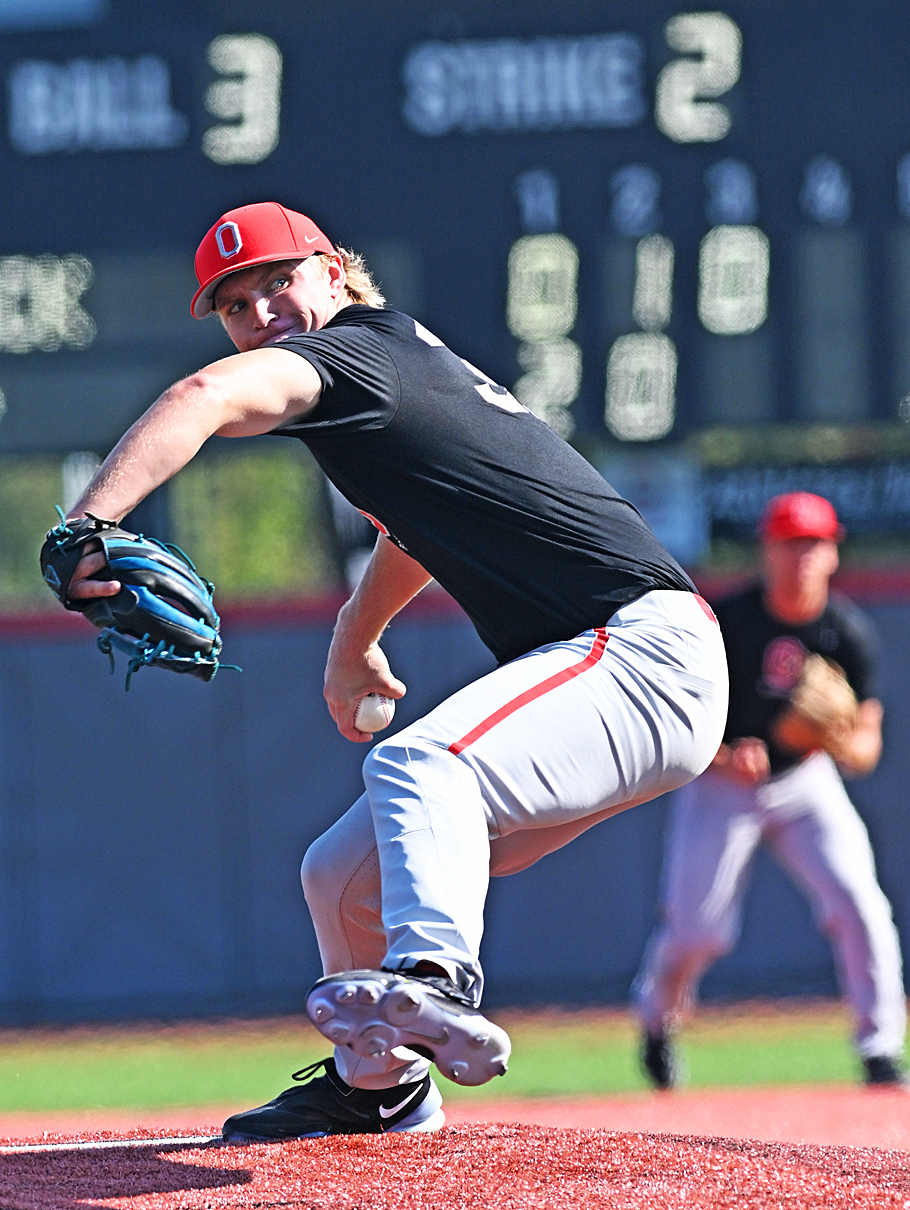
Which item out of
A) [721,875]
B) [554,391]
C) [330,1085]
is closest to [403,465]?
[330,1085]

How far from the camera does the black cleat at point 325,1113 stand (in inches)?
117

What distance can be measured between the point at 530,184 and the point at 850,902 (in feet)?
11.2

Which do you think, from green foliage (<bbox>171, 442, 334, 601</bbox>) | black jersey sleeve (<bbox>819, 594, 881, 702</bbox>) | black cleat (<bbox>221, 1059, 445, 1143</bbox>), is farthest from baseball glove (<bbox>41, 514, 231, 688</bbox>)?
green foliage (<bbox>171, 442, 334, 601</bbox>)

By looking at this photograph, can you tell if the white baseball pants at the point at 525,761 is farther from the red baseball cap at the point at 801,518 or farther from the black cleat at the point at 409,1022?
the red baseball cap at the point at 801,518

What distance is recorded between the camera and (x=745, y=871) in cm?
550

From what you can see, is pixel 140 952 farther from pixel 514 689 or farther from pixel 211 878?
pixel 514 689

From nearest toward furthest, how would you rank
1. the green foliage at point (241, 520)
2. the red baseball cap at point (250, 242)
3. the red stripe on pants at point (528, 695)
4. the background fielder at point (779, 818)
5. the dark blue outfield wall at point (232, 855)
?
the red stripe on pants at point (528, 695)
the red baseball cap at point (250, 242)
the background fielder at point (779, 818)
the dark blue outfield wall at point (232, 855)
the green foliage at point (241, 520)

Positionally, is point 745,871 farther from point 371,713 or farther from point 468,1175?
point 468,1175

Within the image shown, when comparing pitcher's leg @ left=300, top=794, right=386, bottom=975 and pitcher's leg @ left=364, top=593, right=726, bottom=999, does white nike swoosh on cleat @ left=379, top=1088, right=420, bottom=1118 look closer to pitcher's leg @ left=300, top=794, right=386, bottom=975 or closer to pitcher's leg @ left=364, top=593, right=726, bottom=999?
pitcher's leg @ left=300, top=794, right=386, bottom=975

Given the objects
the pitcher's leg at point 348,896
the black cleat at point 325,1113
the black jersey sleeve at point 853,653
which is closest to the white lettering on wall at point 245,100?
the black jersey sleeve at point 853,653

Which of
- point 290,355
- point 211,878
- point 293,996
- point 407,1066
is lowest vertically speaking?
point 293,996

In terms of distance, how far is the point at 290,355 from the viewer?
2.33m

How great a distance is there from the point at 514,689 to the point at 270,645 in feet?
18.2

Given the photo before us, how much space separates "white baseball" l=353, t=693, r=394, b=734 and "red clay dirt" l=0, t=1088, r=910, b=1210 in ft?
2.36
